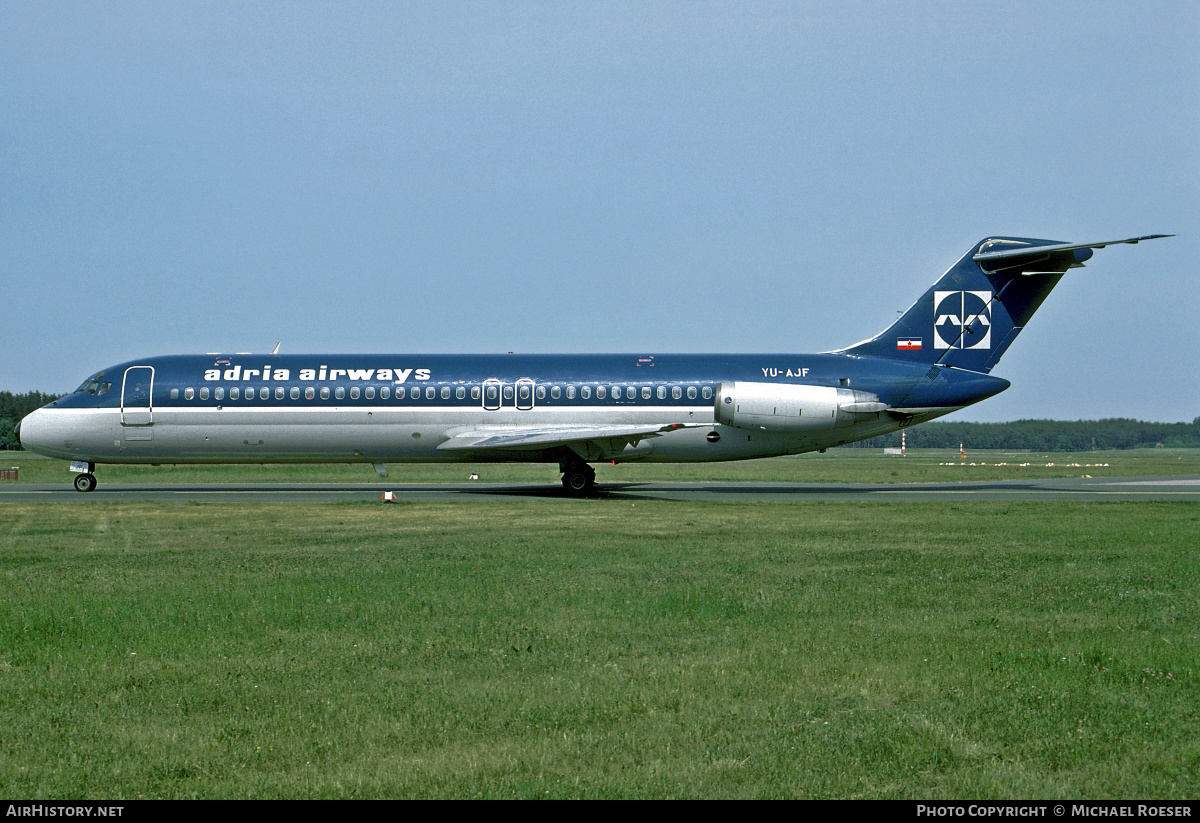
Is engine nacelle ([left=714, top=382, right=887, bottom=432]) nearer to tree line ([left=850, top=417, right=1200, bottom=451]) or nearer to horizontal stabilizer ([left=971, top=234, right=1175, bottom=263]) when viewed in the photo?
horizontal stabilizer ([left=971, top=234, right=1175, bottom=263])

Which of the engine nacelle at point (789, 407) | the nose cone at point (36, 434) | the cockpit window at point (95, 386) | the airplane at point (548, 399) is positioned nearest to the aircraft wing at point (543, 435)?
the airplane at point (548, 399)

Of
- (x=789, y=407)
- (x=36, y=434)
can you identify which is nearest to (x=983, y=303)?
(x=789, y=407)

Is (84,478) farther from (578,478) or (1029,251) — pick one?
(1029,251)

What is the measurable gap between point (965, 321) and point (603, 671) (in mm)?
26073

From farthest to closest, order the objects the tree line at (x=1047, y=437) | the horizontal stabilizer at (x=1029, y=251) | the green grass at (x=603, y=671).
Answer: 1. the tree line at (x=1047, y=437)
2. the horizontal stabilizer at (x=1029, y=251)
3. the green grass at (x=603, y=671)

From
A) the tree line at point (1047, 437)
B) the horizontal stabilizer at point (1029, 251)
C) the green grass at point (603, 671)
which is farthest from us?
the tree line at point (1047, 437)

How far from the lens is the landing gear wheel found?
30.5 metres

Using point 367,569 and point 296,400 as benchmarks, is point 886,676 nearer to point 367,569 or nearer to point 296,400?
point 367,569

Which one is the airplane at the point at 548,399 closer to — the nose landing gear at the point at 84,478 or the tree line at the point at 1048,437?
the nose landing gear at the point at 84,478

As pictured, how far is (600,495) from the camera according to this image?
3033cm

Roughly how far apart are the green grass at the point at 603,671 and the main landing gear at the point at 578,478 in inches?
588

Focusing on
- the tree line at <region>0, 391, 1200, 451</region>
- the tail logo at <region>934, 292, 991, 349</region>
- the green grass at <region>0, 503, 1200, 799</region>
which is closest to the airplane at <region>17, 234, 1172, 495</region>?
the tail logo at <region>934, 292, 991, 349</region>

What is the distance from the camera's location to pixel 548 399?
30.8 meters

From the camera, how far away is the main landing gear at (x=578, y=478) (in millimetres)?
30469
